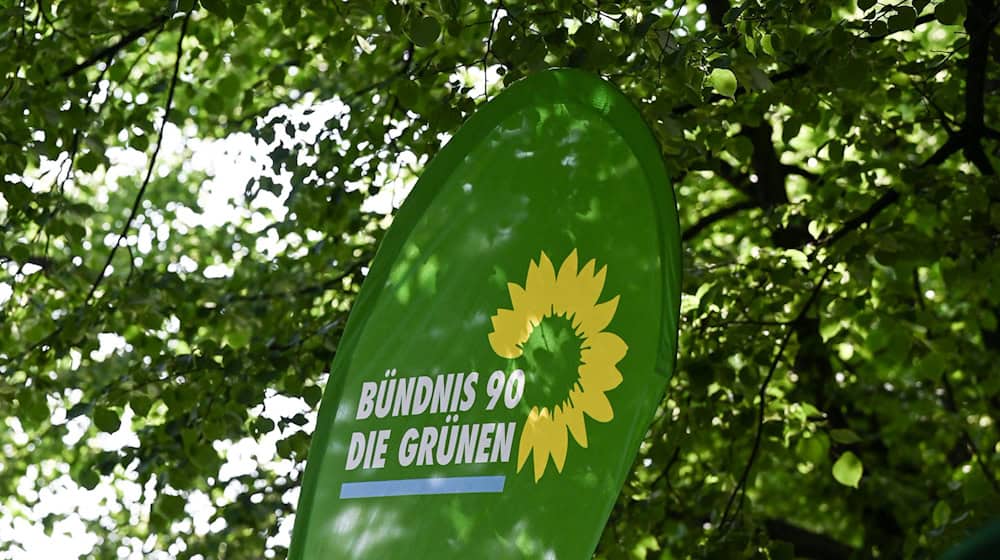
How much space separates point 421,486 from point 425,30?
1545 mm

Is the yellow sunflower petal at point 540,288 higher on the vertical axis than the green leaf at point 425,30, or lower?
lower

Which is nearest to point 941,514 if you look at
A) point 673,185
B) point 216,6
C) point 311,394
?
point 673,185

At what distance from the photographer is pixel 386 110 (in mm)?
5188

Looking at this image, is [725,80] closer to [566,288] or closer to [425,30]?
[425,30]

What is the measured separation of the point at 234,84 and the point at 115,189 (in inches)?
124

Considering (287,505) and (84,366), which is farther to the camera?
(84,366)

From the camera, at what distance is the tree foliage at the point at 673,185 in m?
4.02

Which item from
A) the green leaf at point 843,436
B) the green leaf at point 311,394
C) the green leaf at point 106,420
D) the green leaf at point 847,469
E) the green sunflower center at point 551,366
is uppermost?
the green leaf at point 843,436

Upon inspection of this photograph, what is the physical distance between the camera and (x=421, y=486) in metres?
2.01

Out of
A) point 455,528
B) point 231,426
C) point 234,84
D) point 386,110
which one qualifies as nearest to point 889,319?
point 386,110

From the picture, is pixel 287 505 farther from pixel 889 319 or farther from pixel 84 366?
pixel 889 319

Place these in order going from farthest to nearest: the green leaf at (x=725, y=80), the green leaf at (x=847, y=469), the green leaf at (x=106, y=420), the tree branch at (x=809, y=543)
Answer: the tree branch at (x=809, y=543) < the green leaf at (x=847, y=469) < the green leaf at (x=106, y=420) < the green leaf at (x=725, y=80)

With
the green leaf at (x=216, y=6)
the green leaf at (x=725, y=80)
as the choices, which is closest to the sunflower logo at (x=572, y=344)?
the green leaf at (x=725, y=80)

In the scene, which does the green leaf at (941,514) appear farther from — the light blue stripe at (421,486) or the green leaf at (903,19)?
the light blue stripe at (421,486)
